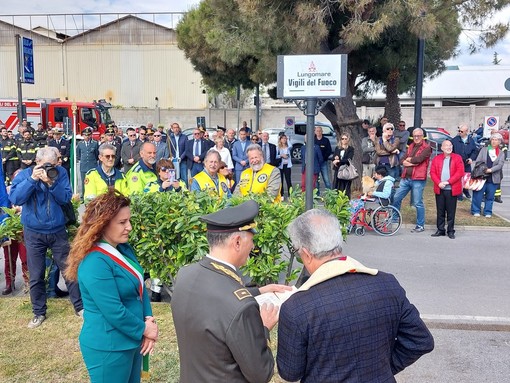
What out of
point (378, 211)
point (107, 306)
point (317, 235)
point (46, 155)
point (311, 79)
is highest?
point (311, 79)

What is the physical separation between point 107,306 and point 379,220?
24.5ft

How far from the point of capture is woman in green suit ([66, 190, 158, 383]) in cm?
287

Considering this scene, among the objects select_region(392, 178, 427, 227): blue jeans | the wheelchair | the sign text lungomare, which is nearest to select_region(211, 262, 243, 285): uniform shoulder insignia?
the sign text lungomare

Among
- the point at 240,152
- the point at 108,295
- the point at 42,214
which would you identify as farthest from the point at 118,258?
the point at 240,152

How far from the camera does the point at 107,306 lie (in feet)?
9.30

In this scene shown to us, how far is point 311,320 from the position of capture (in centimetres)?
204

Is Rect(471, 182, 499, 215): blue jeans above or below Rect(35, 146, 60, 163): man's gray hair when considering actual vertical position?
below

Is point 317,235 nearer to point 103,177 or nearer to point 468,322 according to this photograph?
point 468,322

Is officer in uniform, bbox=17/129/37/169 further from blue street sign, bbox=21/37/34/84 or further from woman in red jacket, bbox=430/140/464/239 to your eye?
woman in red jacket, bbox=430/140/464/239

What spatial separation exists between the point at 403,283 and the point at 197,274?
519 cm

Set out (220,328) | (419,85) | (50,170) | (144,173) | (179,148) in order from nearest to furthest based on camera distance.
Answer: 1. (220,328)
2. (50,170)
3. (144,173)
4. (419,85)
5. (179,148)

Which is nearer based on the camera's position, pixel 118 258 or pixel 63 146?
pixel 118 258

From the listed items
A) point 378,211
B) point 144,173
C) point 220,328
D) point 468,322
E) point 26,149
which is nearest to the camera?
point 220,328

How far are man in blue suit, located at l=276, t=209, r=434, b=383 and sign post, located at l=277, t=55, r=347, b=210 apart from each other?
327 cm
